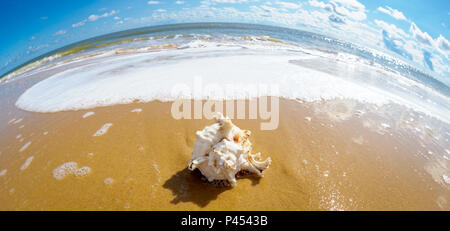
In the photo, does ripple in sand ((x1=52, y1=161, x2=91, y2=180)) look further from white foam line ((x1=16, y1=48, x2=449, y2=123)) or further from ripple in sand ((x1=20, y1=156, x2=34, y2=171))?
white foam line ((x1=16, y1=48, x2=449, y2=123))

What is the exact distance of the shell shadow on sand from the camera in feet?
7.66

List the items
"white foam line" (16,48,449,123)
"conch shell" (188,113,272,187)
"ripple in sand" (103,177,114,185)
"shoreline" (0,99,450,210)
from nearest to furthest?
1. "conch shell" (188,113,272,187)
2. "shoreline" (0,99,450,210)
3. "ripple in sand" (103,177,114,185)
4. "white foam line" (16,48,449,123)

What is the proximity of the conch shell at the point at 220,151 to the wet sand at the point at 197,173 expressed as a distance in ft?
0.79

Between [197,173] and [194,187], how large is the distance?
0.71 feet

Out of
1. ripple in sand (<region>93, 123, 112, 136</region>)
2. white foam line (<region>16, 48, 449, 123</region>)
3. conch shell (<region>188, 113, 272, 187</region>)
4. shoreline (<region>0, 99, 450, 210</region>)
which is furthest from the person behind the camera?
white foam line (<region>16, 48, 449, 123</region>)

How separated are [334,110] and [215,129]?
376cm

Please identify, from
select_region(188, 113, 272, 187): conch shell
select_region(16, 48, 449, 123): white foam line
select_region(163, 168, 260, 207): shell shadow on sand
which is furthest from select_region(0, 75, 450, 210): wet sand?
select_region(16, 48, 449, 123): white foam line

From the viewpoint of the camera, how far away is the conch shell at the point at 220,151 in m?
2.26

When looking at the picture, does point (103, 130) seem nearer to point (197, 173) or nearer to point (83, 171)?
point (83, 171)

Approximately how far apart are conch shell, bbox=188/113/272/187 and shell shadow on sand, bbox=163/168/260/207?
0.37 ft
